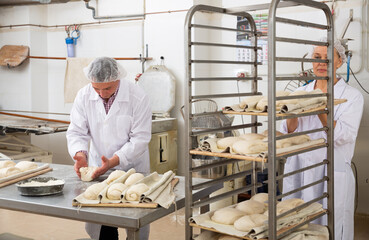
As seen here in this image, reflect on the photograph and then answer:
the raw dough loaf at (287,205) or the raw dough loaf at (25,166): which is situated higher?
the raw dough loaf at (25,166)

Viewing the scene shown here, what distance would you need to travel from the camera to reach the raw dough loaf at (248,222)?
6.52 feet

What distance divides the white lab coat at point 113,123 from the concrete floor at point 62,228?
129cm

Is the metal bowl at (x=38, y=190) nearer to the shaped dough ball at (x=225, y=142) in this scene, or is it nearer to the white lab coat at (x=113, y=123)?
the white lab coat at (x=113, y=123)

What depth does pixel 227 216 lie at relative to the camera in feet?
6.89

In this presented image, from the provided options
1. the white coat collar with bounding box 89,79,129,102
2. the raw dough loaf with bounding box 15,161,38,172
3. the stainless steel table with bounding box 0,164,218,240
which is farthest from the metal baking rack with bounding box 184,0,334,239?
the raw dough loaf with bounding box 15,161,38,172

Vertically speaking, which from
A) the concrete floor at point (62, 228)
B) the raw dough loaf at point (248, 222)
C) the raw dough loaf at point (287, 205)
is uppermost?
the raw dough loaf at point (287, 205)

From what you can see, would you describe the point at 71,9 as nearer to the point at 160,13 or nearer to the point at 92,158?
the point at 160,13

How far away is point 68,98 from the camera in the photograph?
6.08 m

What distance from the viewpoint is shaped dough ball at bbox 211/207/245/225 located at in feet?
6.85

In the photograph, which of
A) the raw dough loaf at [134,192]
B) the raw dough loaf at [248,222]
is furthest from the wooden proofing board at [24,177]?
the raw dough loaf at [248,222]

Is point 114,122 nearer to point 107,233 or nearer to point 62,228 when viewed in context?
point 107,233

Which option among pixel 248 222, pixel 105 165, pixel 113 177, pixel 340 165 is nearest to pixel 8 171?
pixel 105 165

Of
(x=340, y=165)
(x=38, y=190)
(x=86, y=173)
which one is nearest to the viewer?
(x=38, y=190)

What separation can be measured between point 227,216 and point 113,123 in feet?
4.34
